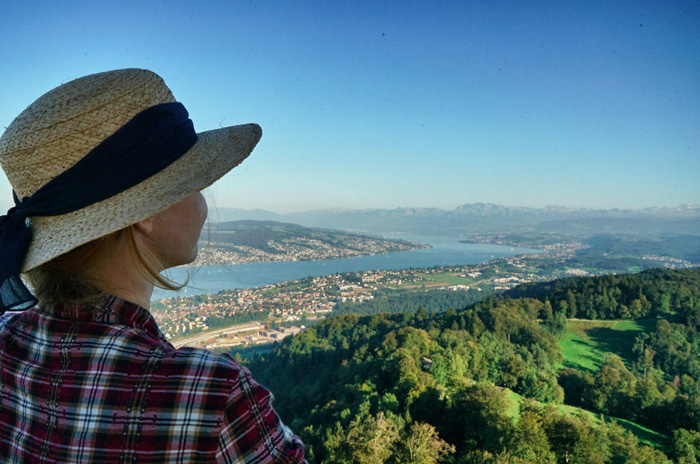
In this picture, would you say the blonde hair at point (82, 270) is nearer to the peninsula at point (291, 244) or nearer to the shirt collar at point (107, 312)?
the shirt collar at point (107, 312)

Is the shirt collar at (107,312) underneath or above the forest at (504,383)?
above

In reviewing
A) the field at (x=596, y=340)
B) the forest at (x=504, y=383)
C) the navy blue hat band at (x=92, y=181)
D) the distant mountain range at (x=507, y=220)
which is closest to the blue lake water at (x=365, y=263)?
the distant mountain range at (x=507, y=220)

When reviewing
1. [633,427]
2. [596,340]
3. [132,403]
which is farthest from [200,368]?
[596,340]

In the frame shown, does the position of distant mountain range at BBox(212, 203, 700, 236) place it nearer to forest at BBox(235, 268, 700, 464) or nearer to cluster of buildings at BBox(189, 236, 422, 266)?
cluster of buildings at BBox(189, 236, 422, 266)

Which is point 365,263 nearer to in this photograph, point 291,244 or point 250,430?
point 291,244

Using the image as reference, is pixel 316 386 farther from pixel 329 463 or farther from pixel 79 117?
pixel 79 117
